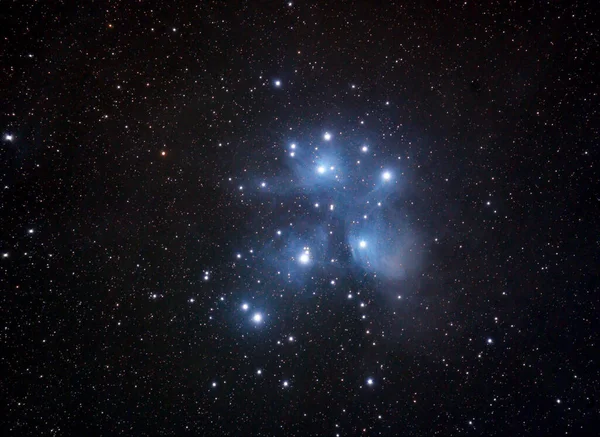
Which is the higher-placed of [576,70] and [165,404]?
[576,70]

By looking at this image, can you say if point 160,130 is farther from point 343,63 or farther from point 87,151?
point 343,63

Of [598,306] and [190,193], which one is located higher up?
[190,193]

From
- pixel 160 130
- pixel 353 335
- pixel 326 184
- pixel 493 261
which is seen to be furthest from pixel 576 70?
pixel 160 130

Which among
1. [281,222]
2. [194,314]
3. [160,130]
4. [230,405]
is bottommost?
[230,405]

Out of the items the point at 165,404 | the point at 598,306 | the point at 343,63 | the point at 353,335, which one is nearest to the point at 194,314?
the point at 165,404

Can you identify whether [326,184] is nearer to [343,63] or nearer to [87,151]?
[343,63]

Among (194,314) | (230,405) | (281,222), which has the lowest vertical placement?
(230,405)
